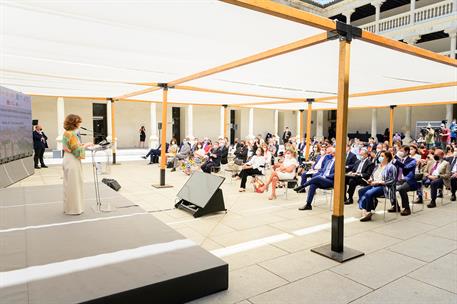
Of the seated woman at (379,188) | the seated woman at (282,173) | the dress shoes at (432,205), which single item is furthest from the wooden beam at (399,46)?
the seated woman at (282,173)

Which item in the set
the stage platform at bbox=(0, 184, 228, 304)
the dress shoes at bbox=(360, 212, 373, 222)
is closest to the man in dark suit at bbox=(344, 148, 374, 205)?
the dress shoes at bbox=(360, 212, 373, 222)

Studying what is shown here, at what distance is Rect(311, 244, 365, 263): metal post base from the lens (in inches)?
146

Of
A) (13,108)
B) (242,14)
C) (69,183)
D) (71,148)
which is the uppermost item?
(242,14)

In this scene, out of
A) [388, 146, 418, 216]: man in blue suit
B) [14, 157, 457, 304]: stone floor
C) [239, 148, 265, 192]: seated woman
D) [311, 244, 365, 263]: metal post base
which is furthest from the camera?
[239, 148, 265, 192]: seated woman

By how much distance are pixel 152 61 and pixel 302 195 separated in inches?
174

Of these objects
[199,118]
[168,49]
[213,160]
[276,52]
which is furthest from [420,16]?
[168,49]

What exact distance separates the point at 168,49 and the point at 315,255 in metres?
3.42

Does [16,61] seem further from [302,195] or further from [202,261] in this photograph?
[302,195]

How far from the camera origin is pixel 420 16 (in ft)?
55.8

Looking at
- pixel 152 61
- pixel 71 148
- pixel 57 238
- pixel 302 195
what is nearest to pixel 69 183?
pixel 71 148

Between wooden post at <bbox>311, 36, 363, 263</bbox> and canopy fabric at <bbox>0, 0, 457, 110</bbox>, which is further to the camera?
wooden post at <bbox>311, 36, 363, 263</bbox>

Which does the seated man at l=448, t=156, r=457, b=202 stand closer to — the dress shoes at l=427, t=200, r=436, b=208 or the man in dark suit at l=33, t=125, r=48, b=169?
the dress shoes at l=427, t=200, r=436, b=208

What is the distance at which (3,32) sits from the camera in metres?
3.82

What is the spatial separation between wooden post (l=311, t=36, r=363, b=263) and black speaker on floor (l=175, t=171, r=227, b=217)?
2.10 metres
